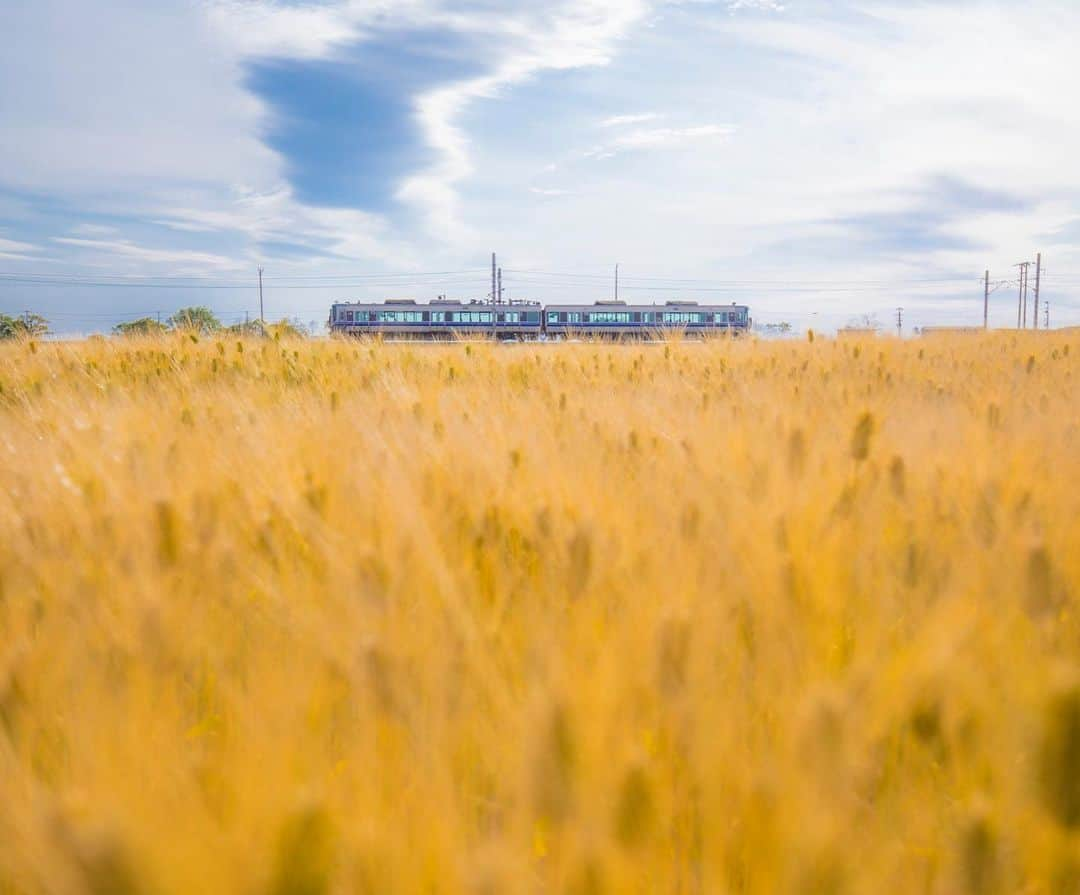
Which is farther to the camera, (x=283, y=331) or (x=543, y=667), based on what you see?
(x=283, y=331)

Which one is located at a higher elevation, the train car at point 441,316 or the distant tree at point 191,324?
the train car at point 441,316

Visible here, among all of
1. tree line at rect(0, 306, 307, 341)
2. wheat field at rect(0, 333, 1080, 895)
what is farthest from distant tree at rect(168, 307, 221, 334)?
wheat field at rect(0, 333, 1080, 895)

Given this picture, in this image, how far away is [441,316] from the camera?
35375mm

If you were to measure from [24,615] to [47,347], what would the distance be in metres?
6.24

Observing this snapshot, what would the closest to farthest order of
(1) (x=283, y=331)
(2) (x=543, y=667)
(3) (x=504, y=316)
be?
(2) (x=543, y=667) < (1) (x=283, y=331) < (3) (x=504, y=316)

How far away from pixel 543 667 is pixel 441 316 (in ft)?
117

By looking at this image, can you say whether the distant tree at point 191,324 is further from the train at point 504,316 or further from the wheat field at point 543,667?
the train at point 504,316

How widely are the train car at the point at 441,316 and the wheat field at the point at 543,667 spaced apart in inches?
1294

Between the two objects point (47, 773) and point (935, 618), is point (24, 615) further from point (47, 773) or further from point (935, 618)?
point (935, 618)

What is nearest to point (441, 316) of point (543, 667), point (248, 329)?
point (248, 329)

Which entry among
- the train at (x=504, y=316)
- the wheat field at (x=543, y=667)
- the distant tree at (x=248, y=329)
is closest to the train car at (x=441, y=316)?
the train at (x=504, y=316)

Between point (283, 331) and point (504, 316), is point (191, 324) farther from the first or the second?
point (504, 316)

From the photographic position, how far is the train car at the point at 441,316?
113ft

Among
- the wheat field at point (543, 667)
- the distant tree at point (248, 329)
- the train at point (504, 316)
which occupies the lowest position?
the wheat field at point (543, 667)
